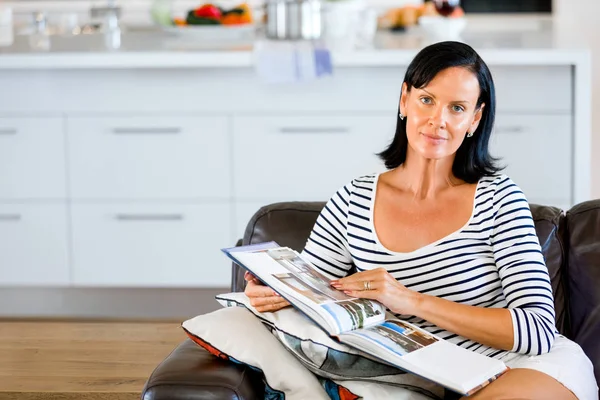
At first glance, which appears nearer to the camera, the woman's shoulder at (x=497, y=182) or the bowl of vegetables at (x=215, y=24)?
the woman's shoulder at (x=497, y=182)

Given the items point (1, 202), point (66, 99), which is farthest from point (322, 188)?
point (1, 202)

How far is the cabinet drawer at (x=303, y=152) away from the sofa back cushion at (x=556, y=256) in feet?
5.11

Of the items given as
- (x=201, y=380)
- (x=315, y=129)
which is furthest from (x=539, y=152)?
(x=201, y=380)

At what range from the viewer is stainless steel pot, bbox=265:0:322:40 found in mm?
3797

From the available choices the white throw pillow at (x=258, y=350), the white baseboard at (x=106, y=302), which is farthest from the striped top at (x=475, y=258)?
the white baseboard at (x=106, y=302)

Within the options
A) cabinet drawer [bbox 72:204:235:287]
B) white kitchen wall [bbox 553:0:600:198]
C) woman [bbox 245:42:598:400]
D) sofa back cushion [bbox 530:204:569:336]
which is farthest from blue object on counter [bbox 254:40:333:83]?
white kitchen wall [bbox 553:0:600:198]

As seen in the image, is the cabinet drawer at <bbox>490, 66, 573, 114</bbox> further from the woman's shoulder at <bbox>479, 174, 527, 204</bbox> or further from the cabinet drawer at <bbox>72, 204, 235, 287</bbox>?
the woman's shoulder at <bbox>479, 174, 527, 204</bbox>

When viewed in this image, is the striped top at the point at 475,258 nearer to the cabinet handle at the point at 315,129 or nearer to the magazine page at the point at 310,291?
the magazine page at the point at 310,291

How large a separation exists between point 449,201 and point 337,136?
1659mm

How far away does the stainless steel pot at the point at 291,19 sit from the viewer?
12.5 feet

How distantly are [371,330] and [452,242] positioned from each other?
0.30 metres

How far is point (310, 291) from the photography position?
1639mm

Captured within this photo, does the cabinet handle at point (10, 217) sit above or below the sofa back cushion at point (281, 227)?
below

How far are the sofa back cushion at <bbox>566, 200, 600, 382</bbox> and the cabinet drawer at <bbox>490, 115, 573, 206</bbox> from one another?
1.50 metres
